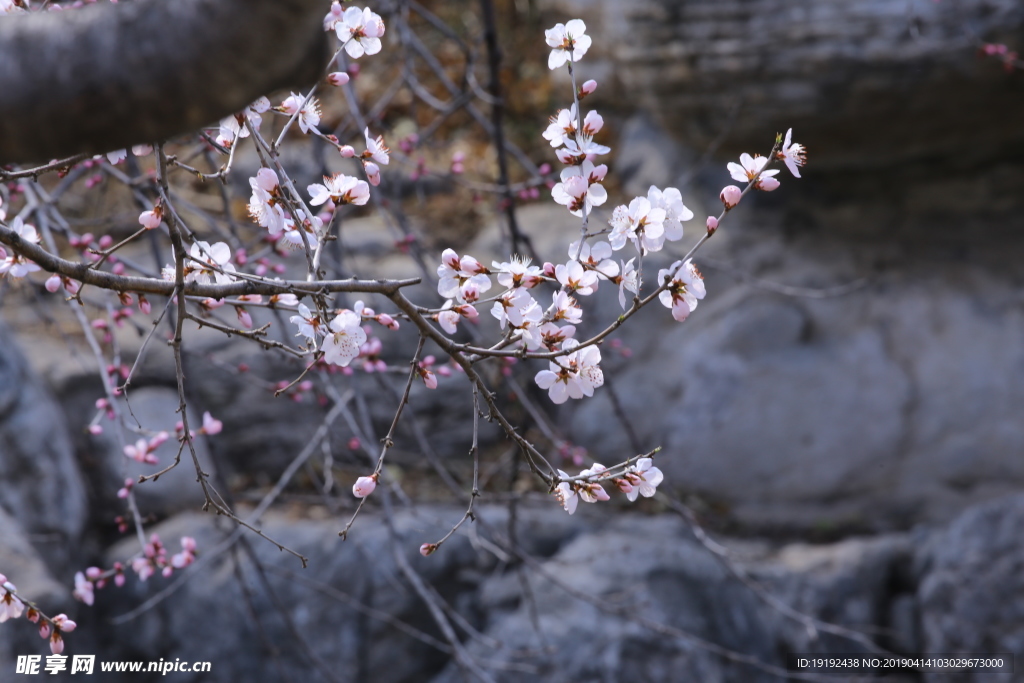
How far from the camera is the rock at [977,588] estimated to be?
2801mm

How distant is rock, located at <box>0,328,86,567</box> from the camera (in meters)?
2.62

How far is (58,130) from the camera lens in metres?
0.60

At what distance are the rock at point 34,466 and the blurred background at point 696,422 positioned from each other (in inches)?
0.4

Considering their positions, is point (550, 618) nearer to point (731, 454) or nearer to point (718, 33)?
point (731, 454)

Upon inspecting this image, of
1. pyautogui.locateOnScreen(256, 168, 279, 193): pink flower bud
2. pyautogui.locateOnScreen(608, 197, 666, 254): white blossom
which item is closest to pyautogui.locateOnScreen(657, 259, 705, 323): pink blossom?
pyautogui.locateOnScreen(608, 197, 666, 254): white blossom

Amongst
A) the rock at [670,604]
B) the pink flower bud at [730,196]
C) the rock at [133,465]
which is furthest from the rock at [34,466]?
the pink flower bud at [730,196]

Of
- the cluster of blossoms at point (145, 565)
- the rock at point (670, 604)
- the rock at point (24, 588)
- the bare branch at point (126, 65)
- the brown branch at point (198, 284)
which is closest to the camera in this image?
the bare branch at point (126, 65)

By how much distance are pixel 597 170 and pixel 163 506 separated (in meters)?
→ 2.53

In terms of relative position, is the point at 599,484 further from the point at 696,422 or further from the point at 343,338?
the point at 696,422

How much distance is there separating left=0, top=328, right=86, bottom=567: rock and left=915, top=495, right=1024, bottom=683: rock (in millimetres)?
3081

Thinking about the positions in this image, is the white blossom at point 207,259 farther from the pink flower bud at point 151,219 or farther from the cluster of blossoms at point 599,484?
the cluster of blossoms at point 599,484

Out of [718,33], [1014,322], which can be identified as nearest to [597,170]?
[718,33]

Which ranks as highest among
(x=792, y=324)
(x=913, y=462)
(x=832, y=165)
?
(x=832, y=165)

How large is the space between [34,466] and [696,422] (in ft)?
8.24
